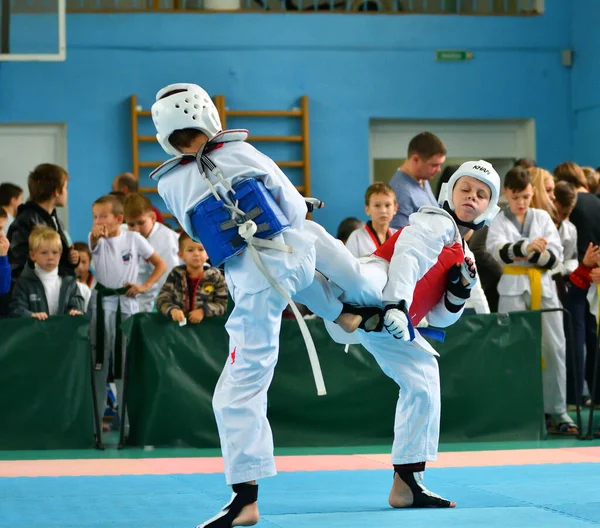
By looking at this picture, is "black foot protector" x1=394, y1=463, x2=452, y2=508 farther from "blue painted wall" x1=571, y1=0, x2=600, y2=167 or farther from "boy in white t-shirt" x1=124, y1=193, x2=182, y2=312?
"blue painted wall" x1=571, y1=0, x2=600, y2=167

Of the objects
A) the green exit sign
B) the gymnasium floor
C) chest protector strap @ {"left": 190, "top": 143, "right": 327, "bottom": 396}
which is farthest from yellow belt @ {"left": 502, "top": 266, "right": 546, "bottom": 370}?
the green exit sign

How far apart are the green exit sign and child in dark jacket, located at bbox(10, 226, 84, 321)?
21.9 ft

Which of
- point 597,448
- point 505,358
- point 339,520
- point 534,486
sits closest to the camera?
point 339,520

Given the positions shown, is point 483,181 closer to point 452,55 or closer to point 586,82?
point 452,55

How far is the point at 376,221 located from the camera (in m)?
7.36

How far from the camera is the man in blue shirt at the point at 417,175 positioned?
24.8 ft

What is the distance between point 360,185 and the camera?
12.5 m

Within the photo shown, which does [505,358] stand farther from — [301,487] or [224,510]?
[224,510]

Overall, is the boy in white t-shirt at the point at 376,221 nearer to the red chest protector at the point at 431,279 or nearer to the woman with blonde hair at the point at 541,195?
the woman with blonde hair at the point at 541,195

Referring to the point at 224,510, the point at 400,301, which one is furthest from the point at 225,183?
the point at 224,510

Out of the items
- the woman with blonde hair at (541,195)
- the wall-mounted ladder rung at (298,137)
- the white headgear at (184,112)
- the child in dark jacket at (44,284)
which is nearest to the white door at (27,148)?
the wall-mounted ladder rung at (298,137)

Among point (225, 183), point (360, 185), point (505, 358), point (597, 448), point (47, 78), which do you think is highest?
point (47, 78)

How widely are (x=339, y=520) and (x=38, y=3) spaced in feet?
23.2

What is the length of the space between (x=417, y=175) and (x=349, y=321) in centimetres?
368
